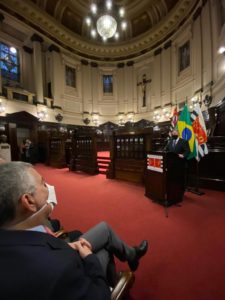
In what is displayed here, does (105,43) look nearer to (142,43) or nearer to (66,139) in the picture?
(142,43)

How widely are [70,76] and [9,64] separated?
4.21 metres

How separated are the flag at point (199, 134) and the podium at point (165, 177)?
2.20ft

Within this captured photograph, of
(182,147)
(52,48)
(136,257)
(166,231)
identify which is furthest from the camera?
(52,48)

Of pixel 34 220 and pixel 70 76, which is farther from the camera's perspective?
pixel 70 76

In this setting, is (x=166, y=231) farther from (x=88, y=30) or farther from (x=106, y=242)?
(x=88, y=30)

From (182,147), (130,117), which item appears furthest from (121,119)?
(182,147)

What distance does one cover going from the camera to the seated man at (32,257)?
0.51m

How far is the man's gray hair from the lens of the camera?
25.7 inches

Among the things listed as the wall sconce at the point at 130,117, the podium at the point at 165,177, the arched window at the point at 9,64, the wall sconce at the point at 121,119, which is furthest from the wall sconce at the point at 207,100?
the arched window at the point at 9,64

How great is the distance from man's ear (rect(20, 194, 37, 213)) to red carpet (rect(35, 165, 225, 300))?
1.24 m

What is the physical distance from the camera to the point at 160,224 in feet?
7.94

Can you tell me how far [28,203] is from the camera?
2.33ft

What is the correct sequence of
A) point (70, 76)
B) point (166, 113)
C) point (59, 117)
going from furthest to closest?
point (70, 76) → point (166, 113) → point (59, 117)

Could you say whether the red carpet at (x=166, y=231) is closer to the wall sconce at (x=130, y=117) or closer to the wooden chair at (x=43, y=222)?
the wooden chair at (x=43, y=222)
